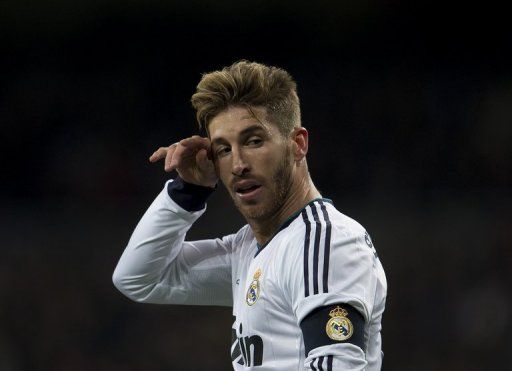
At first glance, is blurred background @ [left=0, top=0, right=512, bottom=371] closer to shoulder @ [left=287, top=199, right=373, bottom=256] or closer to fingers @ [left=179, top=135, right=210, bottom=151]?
fingers @ [left=179, top=135, right=210, bottom=151]

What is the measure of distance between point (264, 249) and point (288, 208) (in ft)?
0.46

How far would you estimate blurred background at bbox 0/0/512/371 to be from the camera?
598cm

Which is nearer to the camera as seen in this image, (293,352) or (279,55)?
(293,352)

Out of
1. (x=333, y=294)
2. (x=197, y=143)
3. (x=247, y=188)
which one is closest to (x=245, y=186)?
(x=247, y=188)

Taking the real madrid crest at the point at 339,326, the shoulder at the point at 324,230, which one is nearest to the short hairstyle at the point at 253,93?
the shoulder at the point at 324,230

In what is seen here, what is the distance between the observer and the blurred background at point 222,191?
19.6 ft

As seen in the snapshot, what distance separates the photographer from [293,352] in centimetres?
229

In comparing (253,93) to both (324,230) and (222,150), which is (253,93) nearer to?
(222,150)

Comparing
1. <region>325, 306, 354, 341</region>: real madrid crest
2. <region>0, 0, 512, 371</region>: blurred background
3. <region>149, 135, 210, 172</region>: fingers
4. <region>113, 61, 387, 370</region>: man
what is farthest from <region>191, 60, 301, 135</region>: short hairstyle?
<region>0, 0, 512, 371</region>: blurred background

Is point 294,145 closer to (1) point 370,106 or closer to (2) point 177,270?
(2) point 177,270

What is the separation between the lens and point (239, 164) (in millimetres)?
2477
